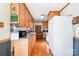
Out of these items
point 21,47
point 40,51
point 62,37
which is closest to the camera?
point 21,47

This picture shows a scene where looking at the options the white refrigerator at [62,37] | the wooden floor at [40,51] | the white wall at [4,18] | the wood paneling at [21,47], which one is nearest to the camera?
the white wall at [4,18]

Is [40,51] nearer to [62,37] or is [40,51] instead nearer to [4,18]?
[62,37]

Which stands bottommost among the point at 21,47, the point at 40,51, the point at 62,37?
the point at 40,51

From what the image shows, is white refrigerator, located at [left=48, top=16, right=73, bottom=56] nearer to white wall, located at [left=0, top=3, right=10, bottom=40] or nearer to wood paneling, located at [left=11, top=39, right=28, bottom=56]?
wood paneling, located at [left=11, top=39, right=28, bottom=56]

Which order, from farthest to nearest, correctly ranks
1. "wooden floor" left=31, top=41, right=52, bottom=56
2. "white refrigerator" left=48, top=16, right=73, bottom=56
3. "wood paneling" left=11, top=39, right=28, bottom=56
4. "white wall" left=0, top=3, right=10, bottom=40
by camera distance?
"wooden floor" left=31, top=41, right=52, bottom=56 → "white refrigerator" left=48, top=16, right=73, bottom=56 → "wood paneling" left=11, top=39, right=28, bottom=56 → "white wall" left=0, top=3, right=10, bottom=40

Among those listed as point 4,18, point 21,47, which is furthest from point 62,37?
point 4,18

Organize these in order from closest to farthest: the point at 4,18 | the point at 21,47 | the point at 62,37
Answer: the point at 4,18
the point at 21,47
the point at 62,37

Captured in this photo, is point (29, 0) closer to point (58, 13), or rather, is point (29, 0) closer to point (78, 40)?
point (78, 40)

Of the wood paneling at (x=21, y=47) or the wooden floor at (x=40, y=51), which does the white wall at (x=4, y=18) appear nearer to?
the wood paneling at (x=21, y=47)

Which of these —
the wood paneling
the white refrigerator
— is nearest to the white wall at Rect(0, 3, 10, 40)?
the wood paneling

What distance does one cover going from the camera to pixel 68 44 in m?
5.06

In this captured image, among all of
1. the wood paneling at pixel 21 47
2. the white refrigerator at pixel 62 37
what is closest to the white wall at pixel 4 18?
the wood paneling at pixel 21 47

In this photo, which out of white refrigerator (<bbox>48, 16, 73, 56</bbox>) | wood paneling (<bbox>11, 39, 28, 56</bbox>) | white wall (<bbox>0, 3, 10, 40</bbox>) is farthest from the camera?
white refrigerator (<bbox>48, 16, 73, 56</bbox>)

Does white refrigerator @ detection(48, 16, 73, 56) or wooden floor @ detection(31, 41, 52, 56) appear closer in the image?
white refrigerator @ detection(48, 16, 73, 56)
